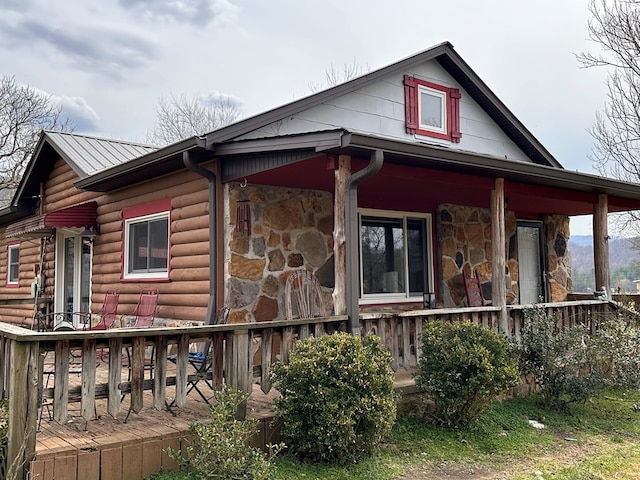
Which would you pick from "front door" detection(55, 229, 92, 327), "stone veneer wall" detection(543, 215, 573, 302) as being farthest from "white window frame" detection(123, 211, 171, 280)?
"stone veneer wall" detection(543, 215, 573, 302)

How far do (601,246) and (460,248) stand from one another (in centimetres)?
216

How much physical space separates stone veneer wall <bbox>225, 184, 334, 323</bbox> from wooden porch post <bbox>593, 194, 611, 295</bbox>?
3.93 m

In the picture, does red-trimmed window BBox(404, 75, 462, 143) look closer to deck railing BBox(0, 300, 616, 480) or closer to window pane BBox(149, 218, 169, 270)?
window pane BBox(149, 218, 169, 270)

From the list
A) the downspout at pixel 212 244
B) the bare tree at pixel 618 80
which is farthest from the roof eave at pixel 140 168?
the bare tree at pixel 618 80

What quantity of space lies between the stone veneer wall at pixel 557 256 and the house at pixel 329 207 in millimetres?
31

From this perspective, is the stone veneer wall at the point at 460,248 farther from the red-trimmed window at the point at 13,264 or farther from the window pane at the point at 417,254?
the red-trimmed window at the point at 13,264

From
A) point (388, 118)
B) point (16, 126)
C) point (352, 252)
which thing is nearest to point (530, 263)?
point (388, 118)

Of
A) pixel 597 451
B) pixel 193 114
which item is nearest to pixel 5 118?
pixel 193 114

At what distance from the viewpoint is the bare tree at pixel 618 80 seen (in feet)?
49.6

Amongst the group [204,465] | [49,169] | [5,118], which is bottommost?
[204,465]

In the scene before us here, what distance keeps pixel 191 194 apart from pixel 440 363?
3711 millimetres

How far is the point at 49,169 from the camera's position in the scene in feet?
36.7

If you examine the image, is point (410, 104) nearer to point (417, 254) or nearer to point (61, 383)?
point (417, 254)

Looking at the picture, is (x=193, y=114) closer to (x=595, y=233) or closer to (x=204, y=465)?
(x=595, y=233)
